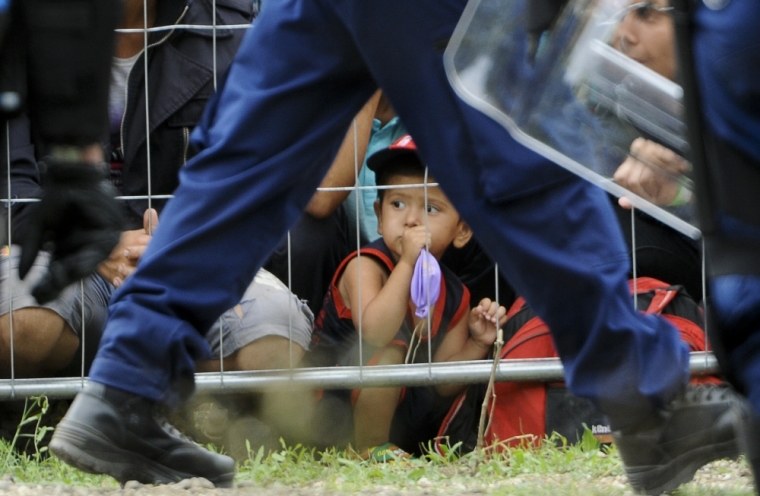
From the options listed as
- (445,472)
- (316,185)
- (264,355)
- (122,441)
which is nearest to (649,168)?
(316,185)

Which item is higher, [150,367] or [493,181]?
[493,181]

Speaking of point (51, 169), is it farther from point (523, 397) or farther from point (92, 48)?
point (523, 397)

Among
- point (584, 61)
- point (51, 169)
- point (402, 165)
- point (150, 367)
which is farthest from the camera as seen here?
point (402, 165)

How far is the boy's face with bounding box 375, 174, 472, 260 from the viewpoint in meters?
4.08

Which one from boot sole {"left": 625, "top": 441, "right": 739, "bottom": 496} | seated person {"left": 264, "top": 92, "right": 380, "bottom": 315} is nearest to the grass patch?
boot sole {"left": 625, "top": 441, "right": 739, "bottom": 496}

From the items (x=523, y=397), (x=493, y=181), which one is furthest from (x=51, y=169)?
(x=523, y=397)

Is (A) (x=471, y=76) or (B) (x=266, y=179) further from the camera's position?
(B) (x=266, y=179)

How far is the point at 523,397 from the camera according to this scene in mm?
3871

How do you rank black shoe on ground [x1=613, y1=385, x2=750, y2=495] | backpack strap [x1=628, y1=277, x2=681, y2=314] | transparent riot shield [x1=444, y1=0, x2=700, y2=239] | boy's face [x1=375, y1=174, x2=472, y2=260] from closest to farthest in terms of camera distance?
transparent riot shield [x1=444, y1=0, x2=700, y2=239] < black shoe on ground [x1=613, y1=385, x2=750, y2=495] < backpack strap [x1=628, y1=277, x2=681, y2=314] < boy's face [x1=375, y1=174, x2=472, y2=260]

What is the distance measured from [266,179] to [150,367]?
0.47m

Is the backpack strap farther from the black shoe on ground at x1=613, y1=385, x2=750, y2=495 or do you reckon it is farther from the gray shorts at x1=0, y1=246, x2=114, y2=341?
the gray shorts at x1=0, y1=246, x2=114, y2=341

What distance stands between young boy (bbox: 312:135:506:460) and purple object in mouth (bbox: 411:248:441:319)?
4cm

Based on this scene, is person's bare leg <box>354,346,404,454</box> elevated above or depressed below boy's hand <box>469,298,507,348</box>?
below

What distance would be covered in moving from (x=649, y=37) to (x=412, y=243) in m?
2.18
